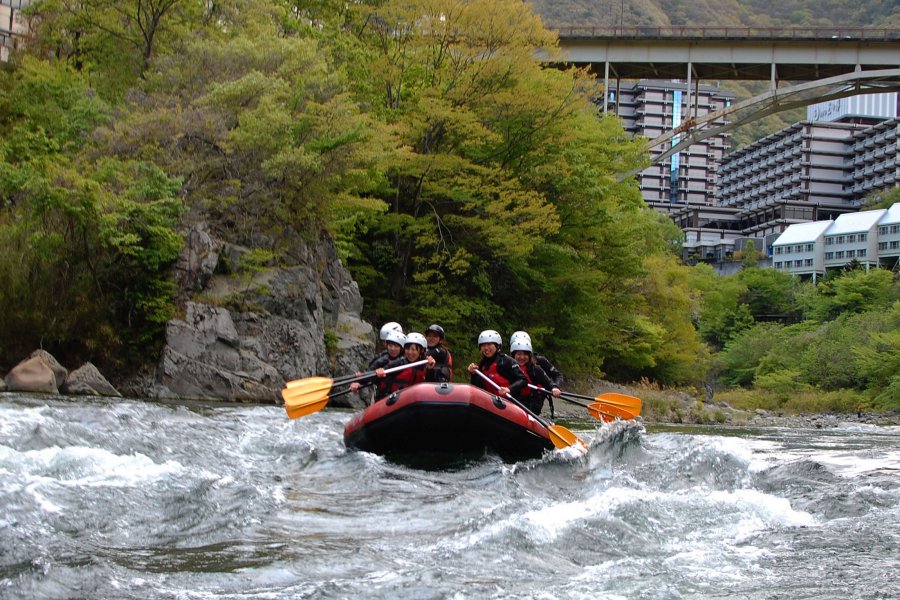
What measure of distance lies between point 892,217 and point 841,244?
12.4 ft

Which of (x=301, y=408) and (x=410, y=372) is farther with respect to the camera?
(x=301, y=408)

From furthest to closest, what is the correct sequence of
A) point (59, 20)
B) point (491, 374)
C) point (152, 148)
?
point (59, 20) → point (152, 148) → point (491, 374)

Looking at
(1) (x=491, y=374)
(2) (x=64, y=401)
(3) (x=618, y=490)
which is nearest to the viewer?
(3) (x=618, y=490)

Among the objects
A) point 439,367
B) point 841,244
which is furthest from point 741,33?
point 841,244

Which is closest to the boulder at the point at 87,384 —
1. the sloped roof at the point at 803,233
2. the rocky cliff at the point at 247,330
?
the rocky cliff at the point at 247,330

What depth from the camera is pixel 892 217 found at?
70375 mm

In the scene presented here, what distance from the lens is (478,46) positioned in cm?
2575

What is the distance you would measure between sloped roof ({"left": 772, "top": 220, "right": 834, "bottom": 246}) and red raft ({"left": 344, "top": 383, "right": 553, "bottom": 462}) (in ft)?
223

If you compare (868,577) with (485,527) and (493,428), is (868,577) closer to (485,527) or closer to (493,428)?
(485,527)

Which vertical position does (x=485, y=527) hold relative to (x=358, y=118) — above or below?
below

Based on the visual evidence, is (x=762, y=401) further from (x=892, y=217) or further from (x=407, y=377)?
(x=892, y=217)

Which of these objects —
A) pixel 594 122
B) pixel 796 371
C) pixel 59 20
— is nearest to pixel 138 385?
pixel 59 20

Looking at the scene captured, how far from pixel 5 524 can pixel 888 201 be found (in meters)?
84.9

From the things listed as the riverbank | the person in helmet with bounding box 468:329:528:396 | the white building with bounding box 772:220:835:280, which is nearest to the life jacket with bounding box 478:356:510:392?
the person in helmet with bounding box 468:329:528:396
